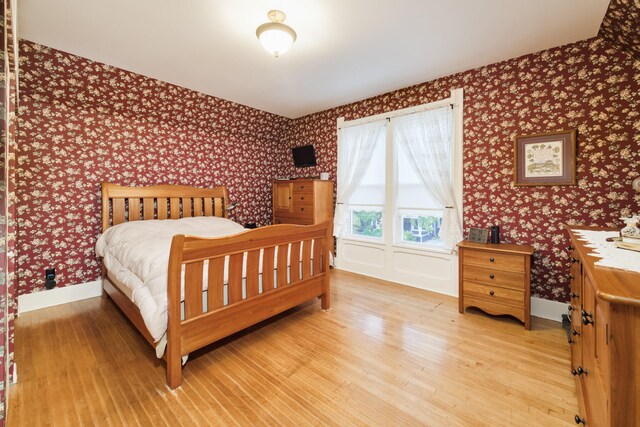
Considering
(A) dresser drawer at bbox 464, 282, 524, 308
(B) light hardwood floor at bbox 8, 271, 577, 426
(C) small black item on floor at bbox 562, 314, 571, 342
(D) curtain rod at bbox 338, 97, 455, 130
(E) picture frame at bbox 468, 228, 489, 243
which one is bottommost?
(B) light hardwood floor at bbox 8, 271, 577, 426

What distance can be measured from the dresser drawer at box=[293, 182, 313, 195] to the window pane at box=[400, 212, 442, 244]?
4.42 ft

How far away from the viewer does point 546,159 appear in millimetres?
2664

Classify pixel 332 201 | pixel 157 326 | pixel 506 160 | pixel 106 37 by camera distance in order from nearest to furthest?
pixel 157 326, pixel 106 37, pixel 506 160, pixel 332 201

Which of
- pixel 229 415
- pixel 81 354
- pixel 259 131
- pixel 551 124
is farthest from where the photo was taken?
pixel 259 131

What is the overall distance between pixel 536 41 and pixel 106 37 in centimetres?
374

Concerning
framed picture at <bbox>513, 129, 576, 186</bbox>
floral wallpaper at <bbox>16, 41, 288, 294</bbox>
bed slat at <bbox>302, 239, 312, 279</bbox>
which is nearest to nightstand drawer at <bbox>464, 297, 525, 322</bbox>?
framed picture at <bbox>513, 129, 576, 186</bbox>

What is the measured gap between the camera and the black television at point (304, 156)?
15.1 feet

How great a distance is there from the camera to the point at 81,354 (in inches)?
83.3

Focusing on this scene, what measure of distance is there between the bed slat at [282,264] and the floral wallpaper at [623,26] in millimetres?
2947

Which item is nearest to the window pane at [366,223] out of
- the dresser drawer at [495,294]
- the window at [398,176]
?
the window at [398,176]

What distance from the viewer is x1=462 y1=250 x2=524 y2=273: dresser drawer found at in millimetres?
2516

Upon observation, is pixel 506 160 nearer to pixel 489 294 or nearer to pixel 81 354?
pixel 489 294

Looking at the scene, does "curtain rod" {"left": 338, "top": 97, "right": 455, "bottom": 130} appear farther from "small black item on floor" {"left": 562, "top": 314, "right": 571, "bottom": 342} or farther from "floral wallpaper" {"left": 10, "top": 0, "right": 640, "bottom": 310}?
"small black item on floor" {"left": 562, "top": 314, "right": 571, "bottom": 342}

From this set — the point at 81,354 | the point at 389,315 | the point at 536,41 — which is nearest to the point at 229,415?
the point at 81,354
